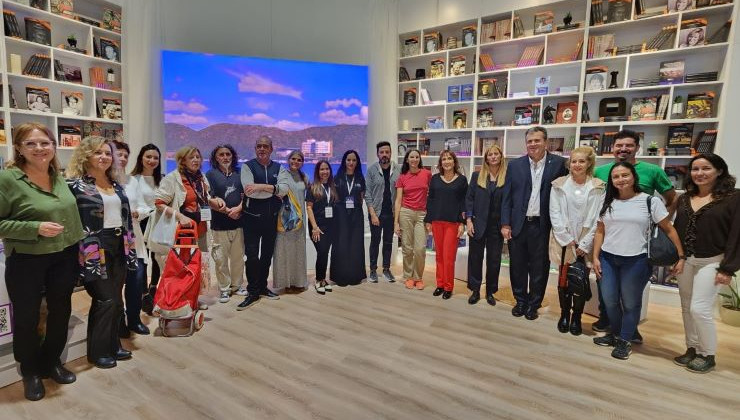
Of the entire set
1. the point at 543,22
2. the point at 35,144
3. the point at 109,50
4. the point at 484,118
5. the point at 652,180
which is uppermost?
the point at 543,22

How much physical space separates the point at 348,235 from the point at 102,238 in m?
2.42

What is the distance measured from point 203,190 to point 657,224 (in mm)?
3501

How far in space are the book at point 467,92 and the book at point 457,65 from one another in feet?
0.61

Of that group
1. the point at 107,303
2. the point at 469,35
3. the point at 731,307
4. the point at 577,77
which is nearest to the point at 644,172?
the point at 731,307

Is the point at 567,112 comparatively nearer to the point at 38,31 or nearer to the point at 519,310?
the point at 519,310

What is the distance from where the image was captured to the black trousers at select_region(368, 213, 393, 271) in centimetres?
459

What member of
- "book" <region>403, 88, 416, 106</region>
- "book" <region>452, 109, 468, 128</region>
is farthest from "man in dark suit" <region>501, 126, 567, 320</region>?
"book" <region>403, 88, 416, 106</region>

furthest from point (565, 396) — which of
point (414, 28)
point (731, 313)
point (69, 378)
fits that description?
point (414, 28)

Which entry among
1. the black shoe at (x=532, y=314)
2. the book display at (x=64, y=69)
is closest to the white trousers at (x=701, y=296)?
the black shoe at (x=532, y=314)

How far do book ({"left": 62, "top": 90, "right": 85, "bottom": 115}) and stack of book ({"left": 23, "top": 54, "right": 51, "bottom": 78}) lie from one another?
0.29 meters

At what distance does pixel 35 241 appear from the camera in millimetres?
2025

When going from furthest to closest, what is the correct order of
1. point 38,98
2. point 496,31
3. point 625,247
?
point 496,31 < point 38,98 < point 625,247

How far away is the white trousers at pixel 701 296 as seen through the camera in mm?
2502

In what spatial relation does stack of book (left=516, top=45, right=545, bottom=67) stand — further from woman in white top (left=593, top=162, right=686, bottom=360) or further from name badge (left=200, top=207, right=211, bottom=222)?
name badge (left=200, top=207, right=211, bottom=222)
